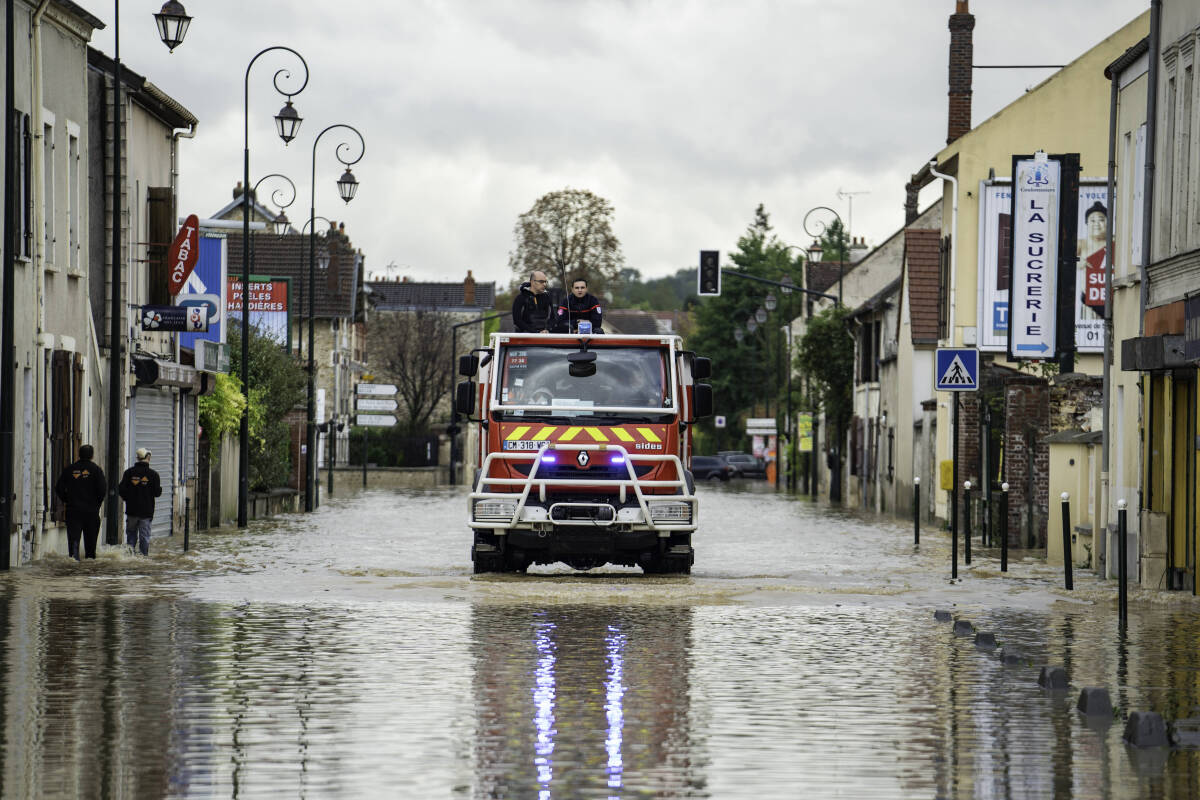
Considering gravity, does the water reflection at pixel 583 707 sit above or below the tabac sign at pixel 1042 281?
below

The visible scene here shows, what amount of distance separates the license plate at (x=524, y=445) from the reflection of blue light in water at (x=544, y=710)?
6.55 meters

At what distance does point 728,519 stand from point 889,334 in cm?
1463

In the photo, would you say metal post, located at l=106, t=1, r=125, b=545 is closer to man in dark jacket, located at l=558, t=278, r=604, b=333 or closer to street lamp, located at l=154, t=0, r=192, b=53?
street lamp, located at l=154, t=0, r=192, b=53

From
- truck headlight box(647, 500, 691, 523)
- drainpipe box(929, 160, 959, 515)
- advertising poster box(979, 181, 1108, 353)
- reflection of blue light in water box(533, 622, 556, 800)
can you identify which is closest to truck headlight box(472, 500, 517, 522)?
truck headlight box(647, 500, 691, 523)

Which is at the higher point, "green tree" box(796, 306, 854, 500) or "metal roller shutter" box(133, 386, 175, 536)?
"green tree" box(796, 306, 854, 500)

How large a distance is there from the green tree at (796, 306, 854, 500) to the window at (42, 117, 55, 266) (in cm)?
4363

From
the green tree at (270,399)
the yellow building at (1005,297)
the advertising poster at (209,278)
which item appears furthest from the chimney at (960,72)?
the advertising poster at (209,278)

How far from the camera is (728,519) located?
46.5 metres

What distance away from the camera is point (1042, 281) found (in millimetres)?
30109

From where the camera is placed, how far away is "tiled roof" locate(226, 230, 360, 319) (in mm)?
93438

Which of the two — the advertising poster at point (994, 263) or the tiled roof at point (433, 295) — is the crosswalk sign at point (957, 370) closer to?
the advertising poster at point (994, 263)

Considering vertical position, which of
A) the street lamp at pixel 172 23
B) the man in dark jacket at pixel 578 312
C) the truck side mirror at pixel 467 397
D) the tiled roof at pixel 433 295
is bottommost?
the truck side mirror at pixel 467 397

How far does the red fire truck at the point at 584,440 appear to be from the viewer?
22.4m

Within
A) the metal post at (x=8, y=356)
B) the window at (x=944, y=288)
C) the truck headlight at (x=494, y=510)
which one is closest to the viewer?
the truck headlight at (x=494, y=510)
